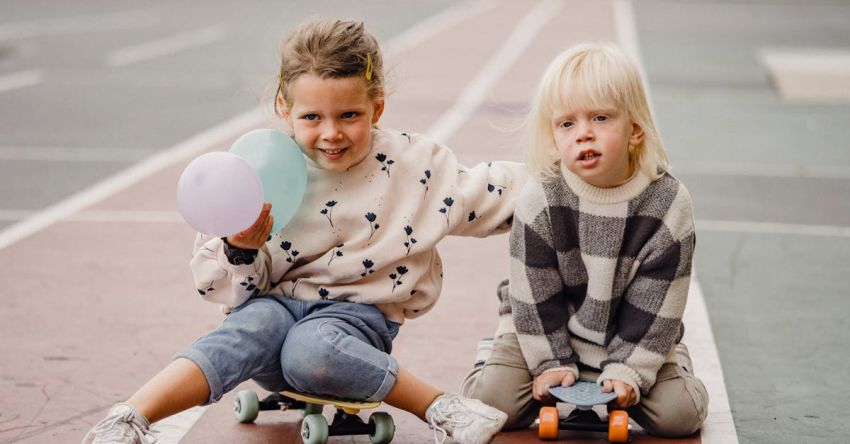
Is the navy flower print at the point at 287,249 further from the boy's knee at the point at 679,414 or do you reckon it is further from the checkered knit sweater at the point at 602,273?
the boy's knee at the point at 679,414

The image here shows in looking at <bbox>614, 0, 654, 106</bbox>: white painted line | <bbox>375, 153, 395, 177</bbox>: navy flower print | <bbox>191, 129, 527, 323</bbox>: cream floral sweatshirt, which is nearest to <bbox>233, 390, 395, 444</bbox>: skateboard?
<bbox>191, 129, 527, 323</bbox>: cream floral sweatshirt

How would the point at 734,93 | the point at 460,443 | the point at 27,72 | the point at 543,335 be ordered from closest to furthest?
the point at 460,443 → the point at 543,335 → the point at 734,93 → the point at 27,72

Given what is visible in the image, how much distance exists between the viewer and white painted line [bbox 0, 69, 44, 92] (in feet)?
46.1

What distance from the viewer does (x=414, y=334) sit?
17.3ft

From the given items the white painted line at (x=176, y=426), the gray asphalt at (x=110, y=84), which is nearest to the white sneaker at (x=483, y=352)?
the white painted line at (x=176, y=426)

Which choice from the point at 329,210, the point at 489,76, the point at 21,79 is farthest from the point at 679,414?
the point at 21,79

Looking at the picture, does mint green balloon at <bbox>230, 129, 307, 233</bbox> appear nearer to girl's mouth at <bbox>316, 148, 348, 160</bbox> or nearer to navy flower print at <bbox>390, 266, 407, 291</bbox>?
girl's mouth at <bbox>316, 148, 348, 160</bbox>

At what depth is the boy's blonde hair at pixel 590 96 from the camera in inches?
155

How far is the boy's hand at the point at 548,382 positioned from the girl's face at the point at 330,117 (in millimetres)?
953

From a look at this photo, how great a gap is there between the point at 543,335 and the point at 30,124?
8.53m

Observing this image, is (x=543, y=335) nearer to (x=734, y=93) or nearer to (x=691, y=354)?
(x=691, y=354)

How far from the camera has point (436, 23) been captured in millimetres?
23922

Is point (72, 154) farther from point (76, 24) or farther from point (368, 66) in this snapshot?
point (76, 24)

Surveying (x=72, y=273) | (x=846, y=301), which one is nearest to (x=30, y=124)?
(x=72, y=273)
